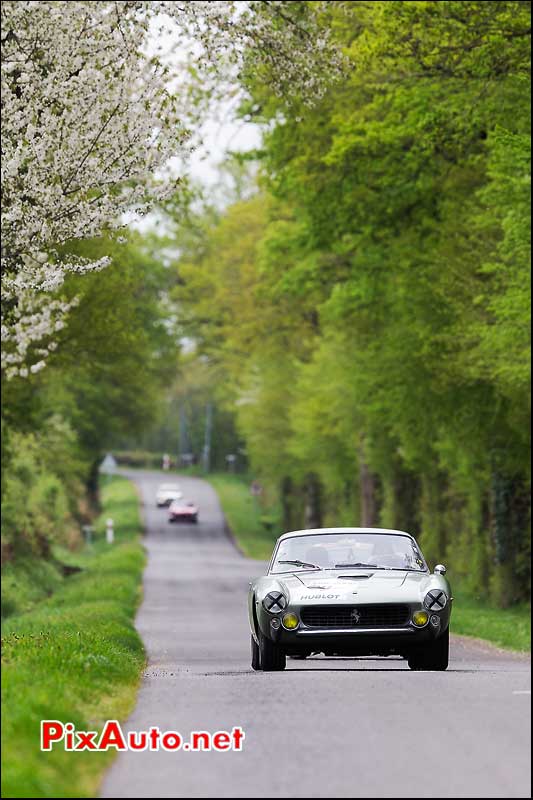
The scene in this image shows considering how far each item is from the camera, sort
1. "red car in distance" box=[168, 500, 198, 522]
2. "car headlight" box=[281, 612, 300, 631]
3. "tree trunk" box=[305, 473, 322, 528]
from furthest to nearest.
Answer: "red car in distance" box=[168, 500, 198, 522], "tree trunk" box=[305, 473, 322, 528], "car headlight" box=[281, 612, 300, 631]

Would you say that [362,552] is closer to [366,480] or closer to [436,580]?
[436,580]

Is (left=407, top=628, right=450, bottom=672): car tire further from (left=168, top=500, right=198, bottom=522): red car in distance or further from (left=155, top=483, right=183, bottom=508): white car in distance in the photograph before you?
(left=155, top=483, right=183, bottom=508): white car in distance

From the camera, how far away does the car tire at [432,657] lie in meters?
4.81

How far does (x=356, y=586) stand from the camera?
4965mm

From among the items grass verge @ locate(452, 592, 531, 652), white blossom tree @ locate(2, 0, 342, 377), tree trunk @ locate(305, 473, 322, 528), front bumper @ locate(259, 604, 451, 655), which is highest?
white blossom tree @ locate(2, 0, 342, 377)

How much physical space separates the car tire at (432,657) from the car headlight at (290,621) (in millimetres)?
447

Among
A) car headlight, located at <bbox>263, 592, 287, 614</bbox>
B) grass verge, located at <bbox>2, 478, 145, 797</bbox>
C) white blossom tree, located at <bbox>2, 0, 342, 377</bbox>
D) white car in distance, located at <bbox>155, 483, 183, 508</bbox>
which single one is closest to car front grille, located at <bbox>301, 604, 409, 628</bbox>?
car headlight, located at <bbox>263, 592, 287, 614</bbox>

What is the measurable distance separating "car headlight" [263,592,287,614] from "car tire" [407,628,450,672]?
Result: 0.54 meters

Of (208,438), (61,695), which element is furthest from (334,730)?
(208,438)

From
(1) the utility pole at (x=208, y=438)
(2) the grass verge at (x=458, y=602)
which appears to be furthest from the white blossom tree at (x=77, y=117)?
(1) the utility pole at (x=208, y=438)

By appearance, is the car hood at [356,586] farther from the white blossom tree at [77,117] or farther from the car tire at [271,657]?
the white blossom tree at [77,117]

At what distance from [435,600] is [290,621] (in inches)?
23.2

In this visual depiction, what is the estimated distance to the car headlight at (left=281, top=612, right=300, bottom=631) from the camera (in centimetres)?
503

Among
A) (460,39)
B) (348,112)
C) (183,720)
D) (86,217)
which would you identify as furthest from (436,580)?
(348,112)
